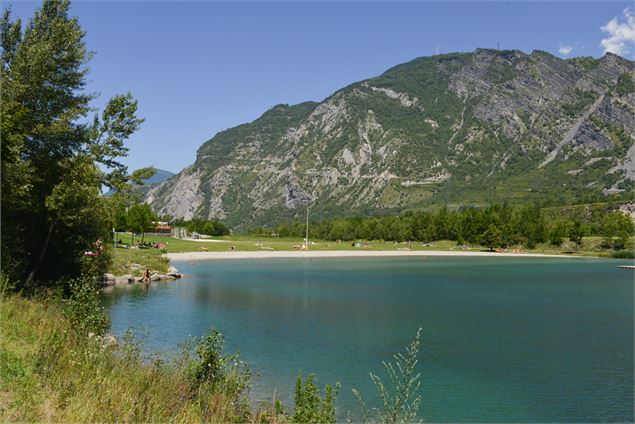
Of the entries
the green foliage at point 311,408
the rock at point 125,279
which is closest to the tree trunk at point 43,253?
the green foliage at point 311,408

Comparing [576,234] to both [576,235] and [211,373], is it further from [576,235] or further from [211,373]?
[211,373]

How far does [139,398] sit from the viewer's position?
10312mm

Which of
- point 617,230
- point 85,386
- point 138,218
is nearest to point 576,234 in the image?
point 617,230

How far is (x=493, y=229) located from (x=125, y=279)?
114 m

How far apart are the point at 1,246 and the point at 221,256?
8073 cm

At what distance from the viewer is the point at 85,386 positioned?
9.57m

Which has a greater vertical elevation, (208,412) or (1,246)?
(1,246)

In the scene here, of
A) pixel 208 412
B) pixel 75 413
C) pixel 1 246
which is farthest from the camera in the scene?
pixel 1 246

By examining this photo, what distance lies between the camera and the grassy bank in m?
8.56

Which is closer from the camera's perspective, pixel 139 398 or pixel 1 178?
pixel 139 398

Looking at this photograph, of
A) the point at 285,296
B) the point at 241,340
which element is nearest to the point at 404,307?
the point at 285,296

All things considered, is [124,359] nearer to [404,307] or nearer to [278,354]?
Answer: [278,354]

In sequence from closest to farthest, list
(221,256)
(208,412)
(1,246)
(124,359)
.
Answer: (208,412) → (124,359) → (1,246) → (221,256)

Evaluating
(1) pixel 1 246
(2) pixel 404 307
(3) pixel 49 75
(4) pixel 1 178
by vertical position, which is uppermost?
(3) pixel 49 75
